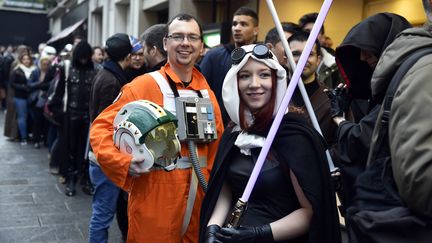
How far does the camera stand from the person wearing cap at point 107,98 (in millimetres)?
4320

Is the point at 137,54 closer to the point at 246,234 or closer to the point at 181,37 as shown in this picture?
the point at 181,37

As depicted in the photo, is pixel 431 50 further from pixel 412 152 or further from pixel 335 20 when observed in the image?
pixel 335 20

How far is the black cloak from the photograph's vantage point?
85.4 inches

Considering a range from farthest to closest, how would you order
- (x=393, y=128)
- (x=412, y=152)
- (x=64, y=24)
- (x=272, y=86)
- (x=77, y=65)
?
1. (x=64, y=24)
2. (x=77, y=65)
3. (x=272, y=86)
4. (x=393, y=128)
5. (x=412, y=152)

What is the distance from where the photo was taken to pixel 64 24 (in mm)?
30188

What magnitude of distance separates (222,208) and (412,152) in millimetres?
1125

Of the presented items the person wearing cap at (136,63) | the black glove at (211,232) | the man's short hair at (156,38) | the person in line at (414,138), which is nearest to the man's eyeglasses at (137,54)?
the person wearing cap at (136,63)

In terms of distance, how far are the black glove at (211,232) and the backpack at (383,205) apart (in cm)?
63

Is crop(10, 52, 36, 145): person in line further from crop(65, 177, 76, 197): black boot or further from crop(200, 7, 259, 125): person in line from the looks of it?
crop(200, 7, 259, 125): person in line

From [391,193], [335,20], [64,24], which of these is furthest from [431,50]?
[64,24]

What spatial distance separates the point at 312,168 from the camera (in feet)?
7.20

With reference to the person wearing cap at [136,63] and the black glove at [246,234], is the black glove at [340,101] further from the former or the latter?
the person wearing cap at [136,63]

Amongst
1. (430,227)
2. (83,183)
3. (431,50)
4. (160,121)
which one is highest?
(431,50)

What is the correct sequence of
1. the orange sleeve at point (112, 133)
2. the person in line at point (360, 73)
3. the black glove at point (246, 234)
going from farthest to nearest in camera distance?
the orange sleeve at point (112, 133) → the person in line at point (360, 73) → the black glove at point (246, 234)
